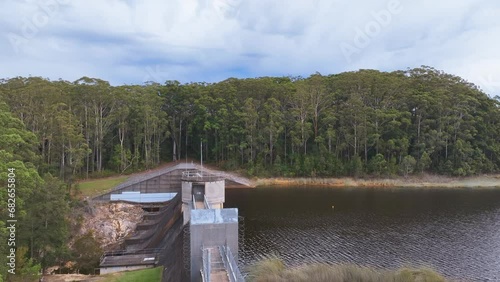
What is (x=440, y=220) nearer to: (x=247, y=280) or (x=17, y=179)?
(x=247, y=280)

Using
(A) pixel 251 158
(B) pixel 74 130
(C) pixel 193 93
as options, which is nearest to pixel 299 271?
(B) pixel 74 130

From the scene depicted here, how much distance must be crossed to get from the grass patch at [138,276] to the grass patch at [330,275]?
19.3 feet

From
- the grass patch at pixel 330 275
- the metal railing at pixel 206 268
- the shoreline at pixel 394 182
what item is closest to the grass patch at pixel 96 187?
the shoreline at pixel 394 182

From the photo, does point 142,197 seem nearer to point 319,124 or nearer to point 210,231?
point 210,231

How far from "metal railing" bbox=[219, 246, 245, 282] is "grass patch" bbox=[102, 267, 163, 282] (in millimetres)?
7395

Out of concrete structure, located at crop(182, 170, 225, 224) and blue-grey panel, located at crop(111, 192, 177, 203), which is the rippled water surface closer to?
concrete structure, located at crop(182, 170, 225, 224)

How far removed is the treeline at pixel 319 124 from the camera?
46531mm

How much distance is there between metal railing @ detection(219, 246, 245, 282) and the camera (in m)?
9.88

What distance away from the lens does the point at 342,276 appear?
14.4 metres

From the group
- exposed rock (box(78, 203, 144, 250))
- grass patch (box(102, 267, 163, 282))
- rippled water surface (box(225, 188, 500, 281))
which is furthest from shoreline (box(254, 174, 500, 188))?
grass patch (box(102, 267, 163, 282))

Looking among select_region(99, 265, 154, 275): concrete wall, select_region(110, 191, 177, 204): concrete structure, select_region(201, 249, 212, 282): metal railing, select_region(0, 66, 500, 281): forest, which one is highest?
select_region(0, 66, 500, 281): forest

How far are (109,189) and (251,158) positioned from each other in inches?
794

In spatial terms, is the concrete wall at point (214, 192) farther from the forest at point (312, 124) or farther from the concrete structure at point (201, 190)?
the forest at point (312, 124)

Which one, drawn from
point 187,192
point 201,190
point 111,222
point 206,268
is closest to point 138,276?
point 187,192
